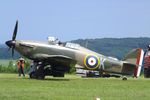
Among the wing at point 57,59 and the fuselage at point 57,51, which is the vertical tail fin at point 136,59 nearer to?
the fuselage at point 57,51

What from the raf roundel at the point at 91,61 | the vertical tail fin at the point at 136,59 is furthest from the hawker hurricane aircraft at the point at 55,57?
the vertical tail fin at the point at 136,59

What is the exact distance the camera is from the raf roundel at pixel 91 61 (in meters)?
31.8

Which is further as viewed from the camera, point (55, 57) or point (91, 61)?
point (91, 61)

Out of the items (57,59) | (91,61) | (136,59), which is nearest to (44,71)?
(57,59)

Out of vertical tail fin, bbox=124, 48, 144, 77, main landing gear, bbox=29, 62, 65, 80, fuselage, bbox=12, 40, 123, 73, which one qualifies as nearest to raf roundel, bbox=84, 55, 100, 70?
fuselage, bbox=12, 40, 123, 73

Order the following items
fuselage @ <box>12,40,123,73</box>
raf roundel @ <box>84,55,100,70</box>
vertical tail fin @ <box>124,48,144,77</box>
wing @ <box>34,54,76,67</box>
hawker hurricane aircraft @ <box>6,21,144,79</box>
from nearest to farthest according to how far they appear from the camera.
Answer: wing @ <box>34,54,76,67</box>, hawker hurricane aircraft @ <box>6,21,144,79</box>, fuselage @ <box>12,40,123,73</box>, raf roundel @ <box>84,55,100,70</box>, vertical tail fin @ <box>124,48,144,77</box>

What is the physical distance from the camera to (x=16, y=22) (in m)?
32.1

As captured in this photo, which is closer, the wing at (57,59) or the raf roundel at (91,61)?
the wing at (57,59)

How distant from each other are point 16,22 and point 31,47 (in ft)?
6.70

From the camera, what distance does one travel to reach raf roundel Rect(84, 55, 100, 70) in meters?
31.8

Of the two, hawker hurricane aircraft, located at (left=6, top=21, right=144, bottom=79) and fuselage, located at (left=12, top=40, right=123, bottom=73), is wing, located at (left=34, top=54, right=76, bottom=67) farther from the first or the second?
fuselage, located at (left=12, top=40, right=123, bottom=73)

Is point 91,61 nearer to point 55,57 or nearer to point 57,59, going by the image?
point 57,59

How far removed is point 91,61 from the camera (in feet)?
105

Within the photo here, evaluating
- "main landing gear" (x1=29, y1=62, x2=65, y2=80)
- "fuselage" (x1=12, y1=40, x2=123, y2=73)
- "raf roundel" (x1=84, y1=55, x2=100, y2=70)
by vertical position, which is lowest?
"main landing gear" (x1=29, y1=62, x2=65, y2=80)
